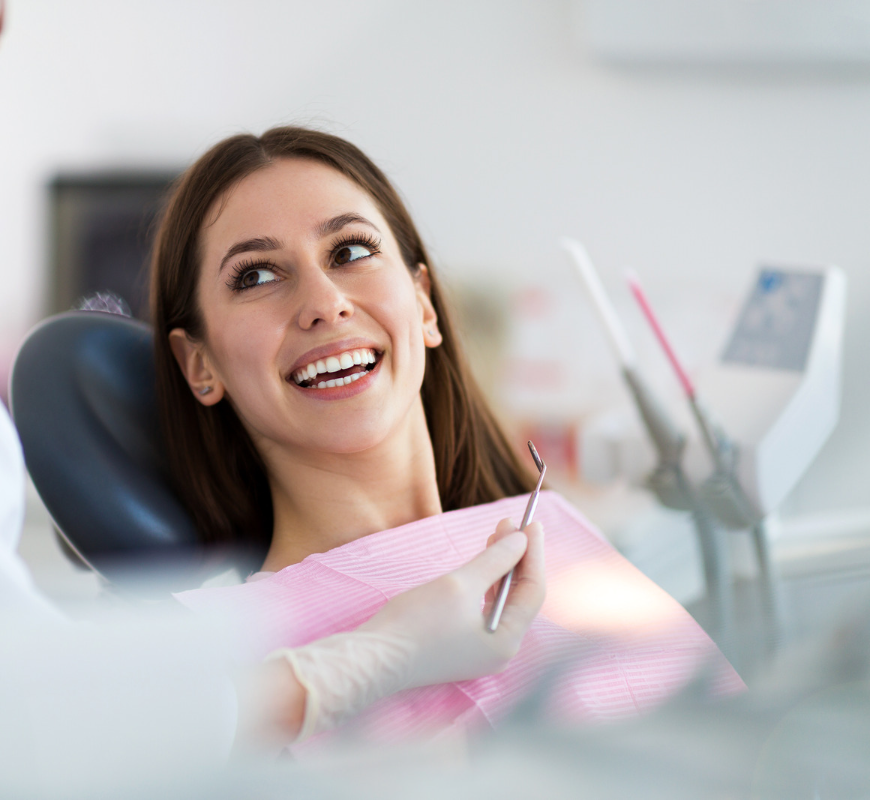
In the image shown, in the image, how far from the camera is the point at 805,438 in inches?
31.6

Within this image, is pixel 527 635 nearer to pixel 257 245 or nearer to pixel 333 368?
pixel 333 368

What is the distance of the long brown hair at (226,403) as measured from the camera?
689 millimetres

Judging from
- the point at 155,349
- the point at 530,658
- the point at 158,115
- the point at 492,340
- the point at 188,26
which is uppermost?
the point at 188,26

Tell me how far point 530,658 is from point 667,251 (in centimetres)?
114

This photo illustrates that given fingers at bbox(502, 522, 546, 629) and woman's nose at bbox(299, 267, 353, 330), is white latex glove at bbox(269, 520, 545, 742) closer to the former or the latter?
fingers at bbox(502, 522, 546, 629)

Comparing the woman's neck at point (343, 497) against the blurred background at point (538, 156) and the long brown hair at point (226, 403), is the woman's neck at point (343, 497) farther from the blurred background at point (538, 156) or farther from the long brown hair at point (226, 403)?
the blurred background at point (538, 156)

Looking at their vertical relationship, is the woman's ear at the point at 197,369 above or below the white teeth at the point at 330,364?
below

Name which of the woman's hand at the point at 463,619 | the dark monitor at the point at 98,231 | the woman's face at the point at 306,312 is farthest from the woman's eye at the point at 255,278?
the dark monitor at the point at 98,231

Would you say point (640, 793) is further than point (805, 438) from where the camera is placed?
No

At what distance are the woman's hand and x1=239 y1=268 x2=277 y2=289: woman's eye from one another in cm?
27

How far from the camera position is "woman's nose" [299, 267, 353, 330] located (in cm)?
61

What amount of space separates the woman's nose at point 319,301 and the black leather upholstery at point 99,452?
0.21 meters

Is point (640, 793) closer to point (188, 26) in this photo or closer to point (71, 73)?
point (188, 26)

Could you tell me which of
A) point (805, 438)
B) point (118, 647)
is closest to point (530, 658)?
point (118, 647)
